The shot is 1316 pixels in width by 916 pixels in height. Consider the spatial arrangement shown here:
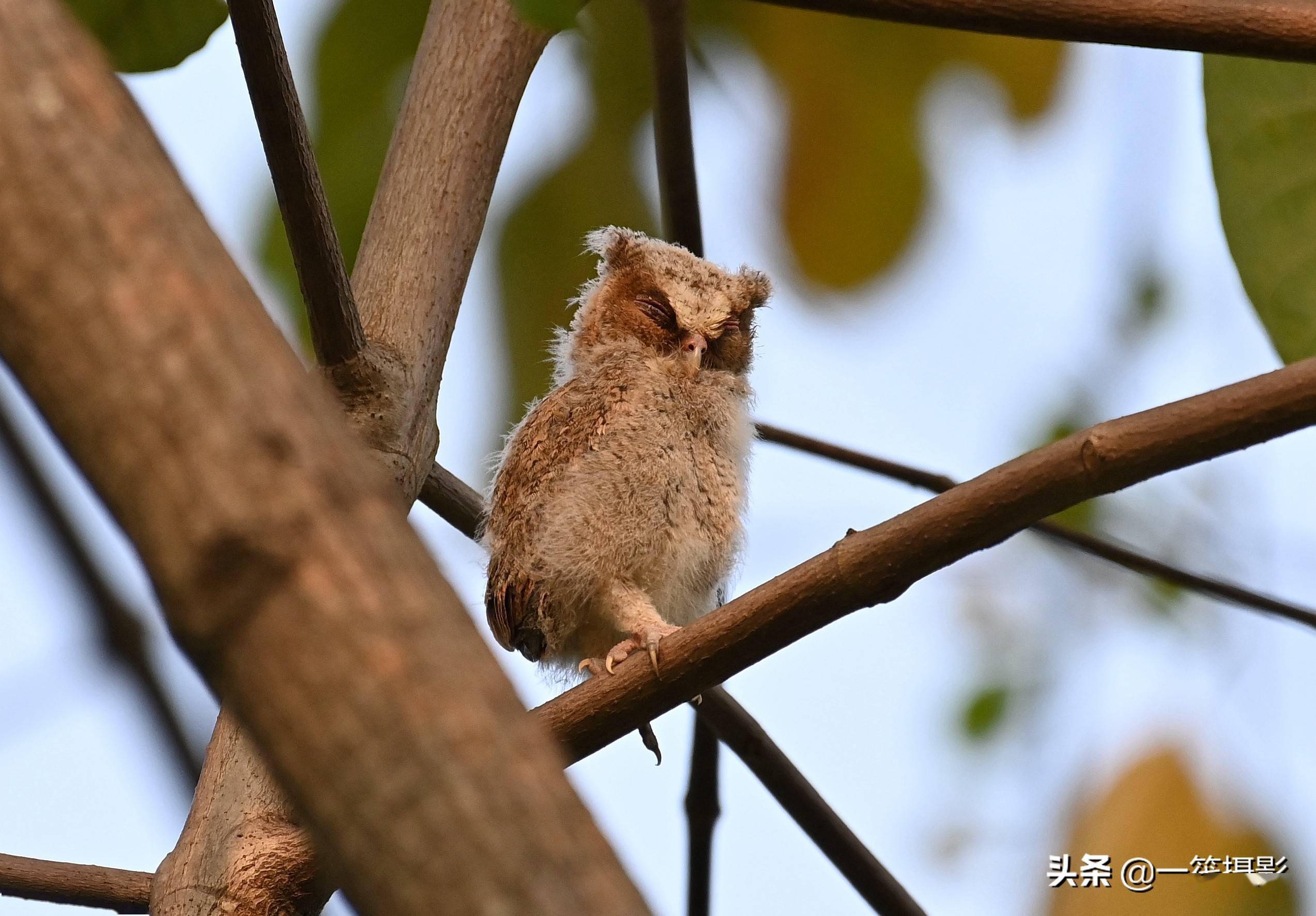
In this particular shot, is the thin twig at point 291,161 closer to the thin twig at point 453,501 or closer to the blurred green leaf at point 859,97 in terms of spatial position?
the thin twig at point 453,501

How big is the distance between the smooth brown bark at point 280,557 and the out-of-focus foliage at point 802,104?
1.73 metres

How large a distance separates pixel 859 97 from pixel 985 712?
1.04 meters

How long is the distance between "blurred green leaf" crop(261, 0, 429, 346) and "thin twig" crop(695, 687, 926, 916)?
958 millimetres

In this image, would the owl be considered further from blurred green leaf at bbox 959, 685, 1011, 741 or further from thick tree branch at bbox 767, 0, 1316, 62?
thick tree branch at bbox 767, 0, 1316, 62

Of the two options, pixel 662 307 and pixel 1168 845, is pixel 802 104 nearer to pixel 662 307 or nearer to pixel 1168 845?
pixel 662 307

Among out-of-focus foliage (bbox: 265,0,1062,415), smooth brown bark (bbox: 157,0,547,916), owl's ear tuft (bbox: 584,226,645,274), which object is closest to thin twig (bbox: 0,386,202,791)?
smooth brown bark (bbox: 157,0,547,916)

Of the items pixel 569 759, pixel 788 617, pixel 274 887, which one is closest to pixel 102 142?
pixel 788 617

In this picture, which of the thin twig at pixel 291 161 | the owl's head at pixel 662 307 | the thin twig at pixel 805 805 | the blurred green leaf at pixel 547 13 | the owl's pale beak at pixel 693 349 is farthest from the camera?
the owl's head at pixel 662 307

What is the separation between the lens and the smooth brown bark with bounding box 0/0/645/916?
20.0 inches

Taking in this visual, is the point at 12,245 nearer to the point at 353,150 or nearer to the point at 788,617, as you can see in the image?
the point at 788,617

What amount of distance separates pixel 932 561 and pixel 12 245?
3.08 feet

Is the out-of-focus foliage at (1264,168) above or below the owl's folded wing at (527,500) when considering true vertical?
above

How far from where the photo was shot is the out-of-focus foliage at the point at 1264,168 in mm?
1991

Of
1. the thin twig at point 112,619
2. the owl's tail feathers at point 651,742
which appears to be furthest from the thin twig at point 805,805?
the thin twig at point 112,619
